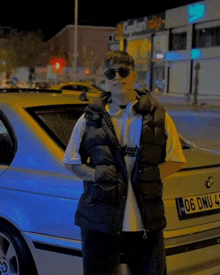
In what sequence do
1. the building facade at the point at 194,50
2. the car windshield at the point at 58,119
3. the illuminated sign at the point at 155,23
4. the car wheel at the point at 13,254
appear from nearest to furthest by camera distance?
the car wheel at the point at 13,254 < the car windshield at the point at 58,119 < the building facade at the point at 194,50 < the illuminated sign at the point at 155,23

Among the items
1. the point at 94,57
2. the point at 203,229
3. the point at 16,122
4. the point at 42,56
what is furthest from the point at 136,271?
the point at 42,56

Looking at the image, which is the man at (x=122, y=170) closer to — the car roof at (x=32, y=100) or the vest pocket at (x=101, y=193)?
the vest pocket at (x=101, y=193)

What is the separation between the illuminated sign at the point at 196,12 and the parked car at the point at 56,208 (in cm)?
3315

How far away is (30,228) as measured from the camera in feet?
10.7

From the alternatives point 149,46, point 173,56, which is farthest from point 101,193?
point 149,46

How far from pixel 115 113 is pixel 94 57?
6255cm

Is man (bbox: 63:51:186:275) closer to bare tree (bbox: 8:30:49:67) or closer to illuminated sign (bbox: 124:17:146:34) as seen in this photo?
illuminated sign (bbox: 124:17:146:34)

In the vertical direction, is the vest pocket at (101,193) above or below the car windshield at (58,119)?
below

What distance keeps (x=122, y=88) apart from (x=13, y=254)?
149 centimetres

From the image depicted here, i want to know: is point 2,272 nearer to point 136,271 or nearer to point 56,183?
point 56,183

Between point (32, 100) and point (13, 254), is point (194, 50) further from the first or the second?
point (13, 254)

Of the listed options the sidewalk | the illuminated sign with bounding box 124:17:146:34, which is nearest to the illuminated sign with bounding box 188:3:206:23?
the sidewalk

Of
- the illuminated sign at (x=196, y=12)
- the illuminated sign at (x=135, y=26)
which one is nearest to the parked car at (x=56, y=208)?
the illuminated sign at (x=196, y=12)

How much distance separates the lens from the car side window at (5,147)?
→ 145 inches
